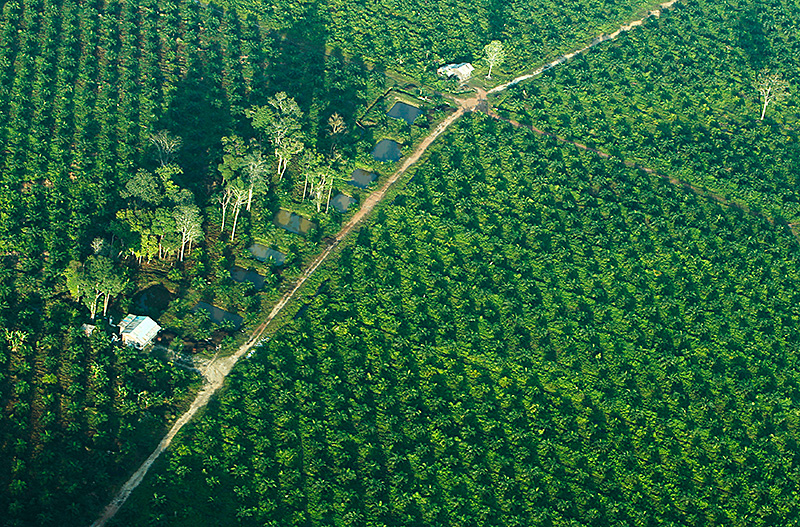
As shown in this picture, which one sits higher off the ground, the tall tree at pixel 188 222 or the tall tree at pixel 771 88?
the tall tree at pixel 771 88

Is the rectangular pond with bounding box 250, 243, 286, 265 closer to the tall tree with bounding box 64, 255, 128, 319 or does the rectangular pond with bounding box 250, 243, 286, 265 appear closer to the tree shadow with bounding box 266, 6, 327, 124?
the tall tree with bounding box 64, 255, 128, 319

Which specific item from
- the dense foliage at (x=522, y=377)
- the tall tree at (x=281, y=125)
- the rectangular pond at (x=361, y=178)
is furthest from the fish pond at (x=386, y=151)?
the tall tree at (x=281, y=125)

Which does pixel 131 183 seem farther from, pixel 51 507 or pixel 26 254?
pixel 51 507

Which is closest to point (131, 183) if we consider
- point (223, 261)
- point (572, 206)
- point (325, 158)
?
point (223, 261)

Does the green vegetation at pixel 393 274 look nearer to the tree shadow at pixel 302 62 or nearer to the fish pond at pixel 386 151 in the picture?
the tree shadow at pixel 302 62

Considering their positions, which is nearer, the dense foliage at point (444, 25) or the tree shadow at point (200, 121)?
the tree shadow at point (200, 121)

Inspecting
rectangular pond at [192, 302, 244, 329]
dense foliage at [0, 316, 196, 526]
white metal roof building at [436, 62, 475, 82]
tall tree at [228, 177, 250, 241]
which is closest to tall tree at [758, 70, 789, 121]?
white metal roof building at [436, 62, 475, 82]

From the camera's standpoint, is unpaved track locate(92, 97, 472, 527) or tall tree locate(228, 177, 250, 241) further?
tall tree locate(228, 177, 250, 241)
